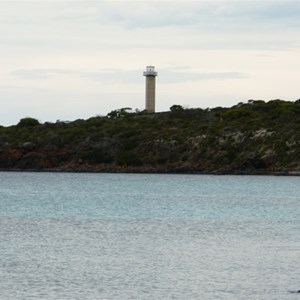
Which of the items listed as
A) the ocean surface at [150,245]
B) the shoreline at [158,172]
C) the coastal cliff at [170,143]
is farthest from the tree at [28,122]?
the ocean surface at [150,245]

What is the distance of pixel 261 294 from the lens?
32.2 meters

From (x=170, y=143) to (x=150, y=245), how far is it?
85170mm

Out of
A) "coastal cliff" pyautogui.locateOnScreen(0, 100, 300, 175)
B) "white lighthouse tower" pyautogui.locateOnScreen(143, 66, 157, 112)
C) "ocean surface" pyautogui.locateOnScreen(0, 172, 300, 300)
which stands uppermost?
"white lighthouse tower" pyautogui.locateOnScreen(143, 66, 157, 112)

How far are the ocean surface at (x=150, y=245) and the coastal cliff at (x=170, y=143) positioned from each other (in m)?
31.7

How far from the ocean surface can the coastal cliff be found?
31662mm

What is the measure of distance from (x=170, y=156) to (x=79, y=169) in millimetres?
13480

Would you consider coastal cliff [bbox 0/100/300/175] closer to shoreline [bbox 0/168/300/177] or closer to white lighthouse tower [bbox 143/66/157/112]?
shoreline [bbox 0/168/300/177]

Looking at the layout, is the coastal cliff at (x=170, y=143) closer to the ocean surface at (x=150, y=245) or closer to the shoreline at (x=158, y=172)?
the shoreline at (x=158, y=172)

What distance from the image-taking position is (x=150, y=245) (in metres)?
46.3

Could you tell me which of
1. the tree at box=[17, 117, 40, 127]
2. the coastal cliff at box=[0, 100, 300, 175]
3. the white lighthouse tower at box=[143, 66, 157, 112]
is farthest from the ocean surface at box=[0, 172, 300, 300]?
the tree at box=[17, 117, 40, 127]

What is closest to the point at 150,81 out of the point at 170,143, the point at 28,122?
the point at 170,143

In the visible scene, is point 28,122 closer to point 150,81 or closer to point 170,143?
point 150,81

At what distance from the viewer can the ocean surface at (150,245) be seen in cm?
3359

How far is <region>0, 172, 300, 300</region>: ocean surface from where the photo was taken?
3359 cm
